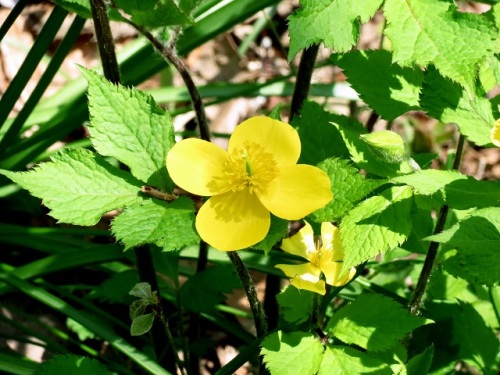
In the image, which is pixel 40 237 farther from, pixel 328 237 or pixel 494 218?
pixel 494 218

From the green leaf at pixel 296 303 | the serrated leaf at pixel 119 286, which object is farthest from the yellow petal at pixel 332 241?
the serrated leaf at pixel 119 286

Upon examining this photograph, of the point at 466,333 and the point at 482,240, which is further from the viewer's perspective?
the point at 466,333

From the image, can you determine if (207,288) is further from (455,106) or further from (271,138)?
(455,106)

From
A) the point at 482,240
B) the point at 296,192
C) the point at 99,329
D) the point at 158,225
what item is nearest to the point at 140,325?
the point at 99,329

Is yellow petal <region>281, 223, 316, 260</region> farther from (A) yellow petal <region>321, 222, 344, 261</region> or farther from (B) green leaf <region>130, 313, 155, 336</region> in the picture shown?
(B) green leaf <region>130, 313, 155, 336</region>

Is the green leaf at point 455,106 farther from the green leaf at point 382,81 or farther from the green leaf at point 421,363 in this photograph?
the green leaf at point 421,363

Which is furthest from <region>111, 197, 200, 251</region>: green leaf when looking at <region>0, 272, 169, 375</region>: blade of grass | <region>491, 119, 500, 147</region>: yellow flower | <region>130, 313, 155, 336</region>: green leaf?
<region>491, 119, 500, 147</region>: yellow flower
